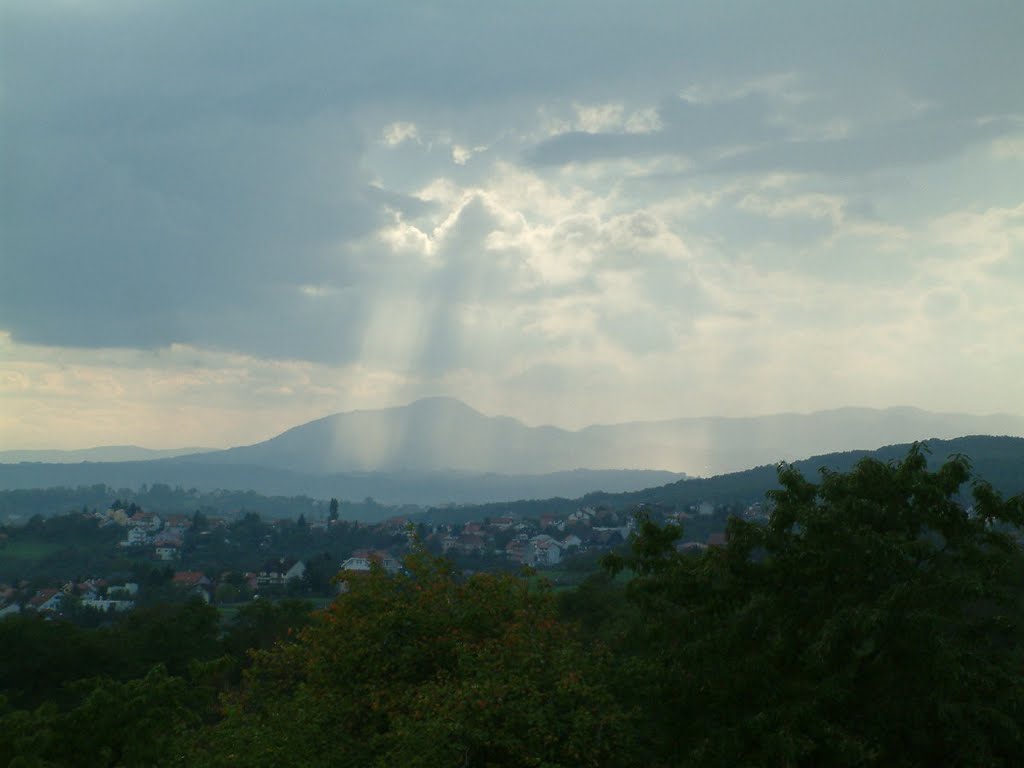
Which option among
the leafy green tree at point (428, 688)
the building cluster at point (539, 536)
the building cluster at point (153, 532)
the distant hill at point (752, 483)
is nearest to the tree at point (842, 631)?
the leafy green tree at point (428, 688)

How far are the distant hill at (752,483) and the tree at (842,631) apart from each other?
45.4 metres

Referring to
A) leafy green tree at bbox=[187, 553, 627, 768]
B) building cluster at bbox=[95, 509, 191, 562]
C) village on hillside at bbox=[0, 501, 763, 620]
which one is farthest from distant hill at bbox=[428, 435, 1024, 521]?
building cluster at bbox=[95, 509, 191, 562]

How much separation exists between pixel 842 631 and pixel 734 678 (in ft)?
4.79

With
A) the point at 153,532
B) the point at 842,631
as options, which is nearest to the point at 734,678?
the point at 842,631

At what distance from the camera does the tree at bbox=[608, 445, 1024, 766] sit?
9.97 m

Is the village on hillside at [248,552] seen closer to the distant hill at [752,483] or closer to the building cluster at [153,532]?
the building cluster at [153,532]

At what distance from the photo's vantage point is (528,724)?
1184 cm

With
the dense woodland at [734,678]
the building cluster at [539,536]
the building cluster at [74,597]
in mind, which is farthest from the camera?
the building cluster at [539,536]

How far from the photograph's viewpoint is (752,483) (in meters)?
136

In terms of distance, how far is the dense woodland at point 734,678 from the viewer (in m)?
10.1

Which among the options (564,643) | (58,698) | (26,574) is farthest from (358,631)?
(26,574)

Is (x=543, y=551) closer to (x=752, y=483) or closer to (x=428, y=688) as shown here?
(x=752, y=483)

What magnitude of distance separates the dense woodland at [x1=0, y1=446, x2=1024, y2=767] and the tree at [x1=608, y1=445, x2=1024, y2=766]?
3 centimetres

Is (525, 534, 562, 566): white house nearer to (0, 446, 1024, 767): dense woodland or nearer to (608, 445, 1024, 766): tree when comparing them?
(0, 446, 1024, 767): dense woodland
